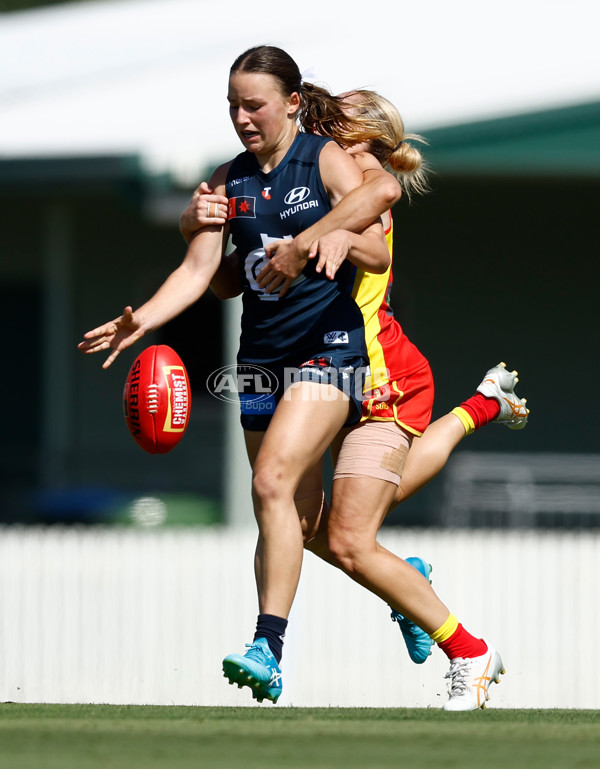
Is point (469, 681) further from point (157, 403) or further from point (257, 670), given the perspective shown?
point (157, 403)

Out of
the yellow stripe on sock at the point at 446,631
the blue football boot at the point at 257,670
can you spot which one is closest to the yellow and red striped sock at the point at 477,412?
the yellow stripe on sock at the point at 446,631

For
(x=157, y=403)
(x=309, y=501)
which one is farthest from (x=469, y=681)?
(x=157, y=403)

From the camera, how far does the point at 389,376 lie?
536 cm

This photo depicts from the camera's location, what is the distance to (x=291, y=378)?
5109 millimetres

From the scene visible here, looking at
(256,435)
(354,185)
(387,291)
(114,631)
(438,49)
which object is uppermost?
(438,49)

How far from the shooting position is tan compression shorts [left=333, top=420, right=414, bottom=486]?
520 centimetres

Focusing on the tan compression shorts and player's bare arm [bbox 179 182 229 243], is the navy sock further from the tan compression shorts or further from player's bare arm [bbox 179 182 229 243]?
player's bare arm [bbox 179 182 229 243]

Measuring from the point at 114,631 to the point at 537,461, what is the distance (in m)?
6.15

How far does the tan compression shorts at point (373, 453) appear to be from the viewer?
17.1ft

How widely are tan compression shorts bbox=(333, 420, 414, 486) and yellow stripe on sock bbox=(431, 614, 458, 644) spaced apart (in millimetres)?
579

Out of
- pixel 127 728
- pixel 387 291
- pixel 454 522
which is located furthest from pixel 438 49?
pixel 127 728

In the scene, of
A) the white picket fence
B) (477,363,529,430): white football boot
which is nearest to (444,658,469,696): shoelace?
(477,363,529,430): white football boot

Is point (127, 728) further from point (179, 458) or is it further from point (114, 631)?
point (179, 458)

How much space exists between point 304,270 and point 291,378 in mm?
394
